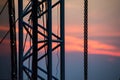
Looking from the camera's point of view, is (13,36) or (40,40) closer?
(40,40)

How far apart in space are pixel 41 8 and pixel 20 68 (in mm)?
1315

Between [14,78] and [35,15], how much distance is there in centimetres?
286

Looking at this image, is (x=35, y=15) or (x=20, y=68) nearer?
(x=35, y=15)

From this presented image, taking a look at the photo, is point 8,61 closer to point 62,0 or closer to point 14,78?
point 14,78

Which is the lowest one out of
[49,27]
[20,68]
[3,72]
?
[3,72]

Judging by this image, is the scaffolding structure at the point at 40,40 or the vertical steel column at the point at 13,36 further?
the vertical steel column at the point at 13,36

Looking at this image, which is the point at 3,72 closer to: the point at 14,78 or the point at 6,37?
the point at 6,37

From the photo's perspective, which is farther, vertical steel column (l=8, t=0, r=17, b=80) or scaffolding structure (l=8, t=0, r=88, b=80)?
vertical steel column (l=8, t=0, r=17, b=80)

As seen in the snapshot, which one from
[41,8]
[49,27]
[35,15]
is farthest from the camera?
[41,8]

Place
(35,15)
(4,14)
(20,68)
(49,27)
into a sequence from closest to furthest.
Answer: (35,15) < (49,27) < (20,68) < (4,14)

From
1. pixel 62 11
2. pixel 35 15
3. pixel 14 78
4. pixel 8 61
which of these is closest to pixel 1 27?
pixel 8 61

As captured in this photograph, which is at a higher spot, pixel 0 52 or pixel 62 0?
pixel 62 0

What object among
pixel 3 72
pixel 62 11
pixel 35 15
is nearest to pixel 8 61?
pixel 3 72

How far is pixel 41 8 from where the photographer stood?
22.7 feet
